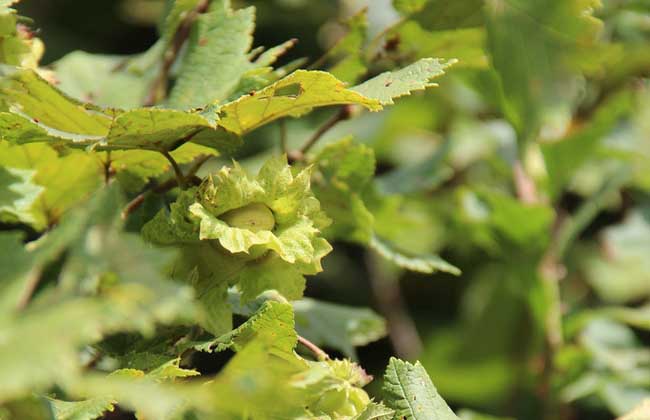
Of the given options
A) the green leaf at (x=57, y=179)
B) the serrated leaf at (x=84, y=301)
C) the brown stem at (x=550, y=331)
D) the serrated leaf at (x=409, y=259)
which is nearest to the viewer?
the serrated leaf at (x=84, y=301)

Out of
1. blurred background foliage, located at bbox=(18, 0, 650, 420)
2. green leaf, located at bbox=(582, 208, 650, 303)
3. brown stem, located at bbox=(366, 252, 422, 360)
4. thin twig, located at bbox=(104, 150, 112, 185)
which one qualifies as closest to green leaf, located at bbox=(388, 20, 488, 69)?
blurred background foliage, located at bbox=(18, 0, 650, 420)

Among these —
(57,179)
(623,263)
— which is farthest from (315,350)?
(623,263)

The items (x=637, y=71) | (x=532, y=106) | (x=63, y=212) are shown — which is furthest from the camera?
(x=637, y=71)

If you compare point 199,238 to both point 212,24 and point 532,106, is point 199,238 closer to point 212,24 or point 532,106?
point 212,24

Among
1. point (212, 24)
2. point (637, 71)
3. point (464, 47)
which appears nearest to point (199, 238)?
point (212, 24)

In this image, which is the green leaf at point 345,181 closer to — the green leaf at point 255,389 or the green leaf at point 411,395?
the green leaf at point 411,395

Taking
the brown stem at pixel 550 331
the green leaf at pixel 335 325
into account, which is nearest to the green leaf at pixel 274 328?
the green leaf at pixel 335 325
